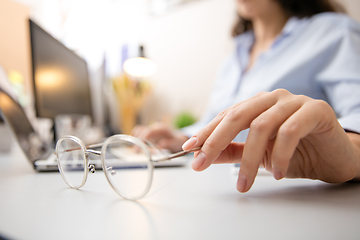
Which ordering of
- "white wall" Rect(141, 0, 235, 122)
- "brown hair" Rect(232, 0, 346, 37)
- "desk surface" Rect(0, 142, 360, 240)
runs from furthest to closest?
1. "white wall" Rect(141, 0, 235, 122)
2. "brown hair" Rect(232, 0, 346, 37)
3. "desk surface" Rect(0, 142, 360, 240)

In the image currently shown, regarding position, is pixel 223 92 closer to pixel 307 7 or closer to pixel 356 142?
pixel 307 7

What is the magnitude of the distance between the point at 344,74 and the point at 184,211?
22.4 inches

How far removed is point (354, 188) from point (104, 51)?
2161 millimetres

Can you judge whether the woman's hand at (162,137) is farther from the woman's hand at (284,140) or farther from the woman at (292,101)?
the woman's hand at (284,140)

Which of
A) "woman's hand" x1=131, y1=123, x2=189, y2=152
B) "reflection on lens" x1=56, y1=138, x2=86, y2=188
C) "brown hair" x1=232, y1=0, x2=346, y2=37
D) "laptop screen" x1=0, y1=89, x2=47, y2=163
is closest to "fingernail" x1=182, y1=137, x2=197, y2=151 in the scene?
"reflection on lens" x1=56, y1=138, x2=86, y2=188

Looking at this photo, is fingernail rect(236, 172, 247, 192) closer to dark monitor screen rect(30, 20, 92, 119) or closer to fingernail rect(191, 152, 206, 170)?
fingernail rect(191, 152, 206, 170)

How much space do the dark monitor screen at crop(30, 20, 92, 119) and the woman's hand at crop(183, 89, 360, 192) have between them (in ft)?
2.35

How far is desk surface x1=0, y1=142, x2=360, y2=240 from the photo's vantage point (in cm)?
17

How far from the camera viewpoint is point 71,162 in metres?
0.32

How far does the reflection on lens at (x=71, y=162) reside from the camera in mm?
292

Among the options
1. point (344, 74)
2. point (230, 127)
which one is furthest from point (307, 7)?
point (230, 127)

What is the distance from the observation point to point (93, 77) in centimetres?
158

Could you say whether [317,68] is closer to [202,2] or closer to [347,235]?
[347,235]

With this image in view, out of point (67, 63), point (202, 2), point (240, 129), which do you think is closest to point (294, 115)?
point (240, 129)
